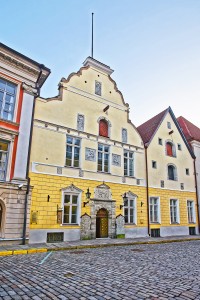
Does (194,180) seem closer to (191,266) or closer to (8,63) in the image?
(191,266)

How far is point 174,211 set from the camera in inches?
874

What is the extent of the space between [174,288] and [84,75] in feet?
55.9

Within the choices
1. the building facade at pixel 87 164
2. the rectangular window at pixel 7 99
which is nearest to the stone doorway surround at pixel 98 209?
the building facade at pixel 87 164

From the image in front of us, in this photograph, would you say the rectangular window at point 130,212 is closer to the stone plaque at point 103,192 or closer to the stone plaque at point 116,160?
the stone plaque at point 103,192

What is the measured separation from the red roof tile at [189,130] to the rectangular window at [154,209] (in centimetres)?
963

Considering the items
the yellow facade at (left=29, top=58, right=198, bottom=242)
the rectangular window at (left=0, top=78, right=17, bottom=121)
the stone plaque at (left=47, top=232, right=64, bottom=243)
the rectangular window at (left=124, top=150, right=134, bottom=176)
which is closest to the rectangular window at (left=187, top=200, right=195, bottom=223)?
the yellow facade at (left=29, top=58, right=198, bottom=242)

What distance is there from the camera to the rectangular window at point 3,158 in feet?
43.2

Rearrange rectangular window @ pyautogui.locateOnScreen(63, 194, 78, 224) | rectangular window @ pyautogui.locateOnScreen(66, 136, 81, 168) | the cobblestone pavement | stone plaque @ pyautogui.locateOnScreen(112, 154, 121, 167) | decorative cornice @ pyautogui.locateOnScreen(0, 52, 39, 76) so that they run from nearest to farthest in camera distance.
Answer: the cobblestone pavement, decorative cornice @ pyautogui.locateOnScreen(0, 52, 39, 76), rectangular window @ pyautogui.locateOnScreen(63, 194, 78, 224), rectangular window @ pyautogui.locateOnScreen(66, 136, 81, 168), stone plaque @ pyautogui.locateOnScreen(112, 154, 121, 167)

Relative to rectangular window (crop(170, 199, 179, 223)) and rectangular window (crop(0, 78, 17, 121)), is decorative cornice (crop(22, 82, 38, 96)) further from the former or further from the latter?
rectangular window (crop(170, 199, 179, 223))

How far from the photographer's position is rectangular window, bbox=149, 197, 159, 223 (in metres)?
20.3

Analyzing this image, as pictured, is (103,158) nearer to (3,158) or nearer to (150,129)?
(3,158)

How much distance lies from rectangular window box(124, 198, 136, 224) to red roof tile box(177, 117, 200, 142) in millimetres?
12091

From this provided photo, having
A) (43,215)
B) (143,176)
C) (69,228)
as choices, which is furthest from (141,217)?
(43,215)

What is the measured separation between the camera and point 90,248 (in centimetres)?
1289
